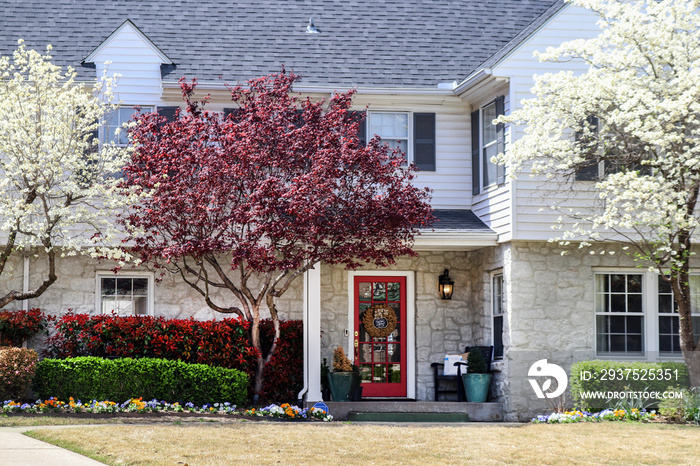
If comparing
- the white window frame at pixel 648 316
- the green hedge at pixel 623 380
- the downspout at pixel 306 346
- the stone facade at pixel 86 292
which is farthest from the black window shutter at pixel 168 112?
the green hedge at pixel 623 380

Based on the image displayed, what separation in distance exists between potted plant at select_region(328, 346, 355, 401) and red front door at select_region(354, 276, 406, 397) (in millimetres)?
1140

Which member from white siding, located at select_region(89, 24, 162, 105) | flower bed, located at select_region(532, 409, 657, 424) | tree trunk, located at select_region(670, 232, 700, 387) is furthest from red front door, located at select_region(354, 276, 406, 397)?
white siding, located at select_region(89, 24, 162, 105)

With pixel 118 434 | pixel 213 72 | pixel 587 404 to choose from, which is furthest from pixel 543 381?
pixel 213 72

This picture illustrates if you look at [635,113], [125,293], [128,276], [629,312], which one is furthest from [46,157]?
[629,312]

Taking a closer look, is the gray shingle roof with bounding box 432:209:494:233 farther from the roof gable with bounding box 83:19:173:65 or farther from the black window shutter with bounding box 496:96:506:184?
the roof gable with bounding box 83:19:173:65

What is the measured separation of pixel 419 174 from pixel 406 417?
4310 millimetres

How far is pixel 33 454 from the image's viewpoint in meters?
7.82

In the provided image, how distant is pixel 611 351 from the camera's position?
44.1 feet

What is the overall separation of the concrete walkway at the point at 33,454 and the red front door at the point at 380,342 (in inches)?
266

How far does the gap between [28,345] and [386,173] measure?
6.46 m

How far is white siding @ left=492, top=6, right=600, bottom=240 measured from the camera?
12.9 m

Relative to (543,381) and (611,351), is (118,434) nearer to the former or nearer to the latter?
(543,381)

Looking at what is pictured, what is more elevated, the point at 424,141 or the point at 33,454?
the point at 424,141

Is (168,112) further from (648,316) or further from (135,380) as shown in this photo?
(648,316)
